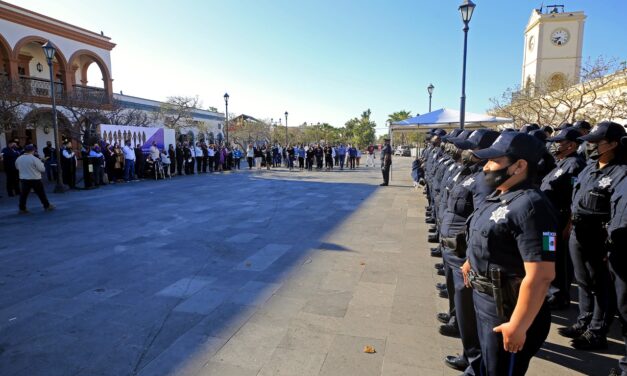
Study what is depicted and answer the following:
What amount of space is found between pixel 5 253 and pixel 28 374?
4.06m

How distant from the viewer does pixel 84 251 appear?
5.83 meters

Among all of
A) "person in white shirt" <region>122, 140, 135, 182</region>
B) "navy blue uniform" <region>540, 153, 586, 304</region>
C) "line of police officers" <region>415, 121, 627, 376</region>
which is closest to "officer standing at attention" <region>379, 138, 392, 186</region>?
"line of police officers" <region>415, 121, 627, 376</region>

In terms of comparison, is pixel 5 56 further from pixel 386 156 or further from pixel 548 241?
pixel 548 241

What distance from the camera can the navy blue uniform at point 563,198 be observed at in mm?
3672

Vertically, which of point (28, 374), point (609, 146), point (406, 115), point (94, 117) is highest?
point (406, 115)

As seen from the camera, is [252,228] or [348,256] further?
[252,228]

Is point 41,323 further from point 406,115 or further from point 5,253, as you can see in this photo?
point 406,115

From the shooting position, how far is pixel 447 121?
1315 centimetres

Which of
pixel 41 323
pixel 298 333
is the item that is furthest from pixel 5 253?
pixel 298 333

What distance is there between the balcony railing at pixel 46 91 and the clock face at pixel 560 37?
4209cm

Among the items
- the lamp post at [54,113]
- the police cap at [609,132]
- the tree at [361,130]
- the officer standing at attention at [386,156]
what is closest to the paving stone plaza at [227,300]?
the police cap at [609,132]

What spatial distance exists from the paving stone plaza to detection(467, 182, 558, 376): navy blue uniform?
0.99 m

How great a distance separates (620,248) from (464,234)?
48.1 inches

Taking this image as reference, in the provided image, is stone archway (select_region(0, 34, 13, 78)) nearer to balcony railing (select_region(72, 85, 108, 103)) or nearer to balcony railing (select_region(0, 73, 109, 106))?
balcony railing (select_region(0, 73, 109, 106))
